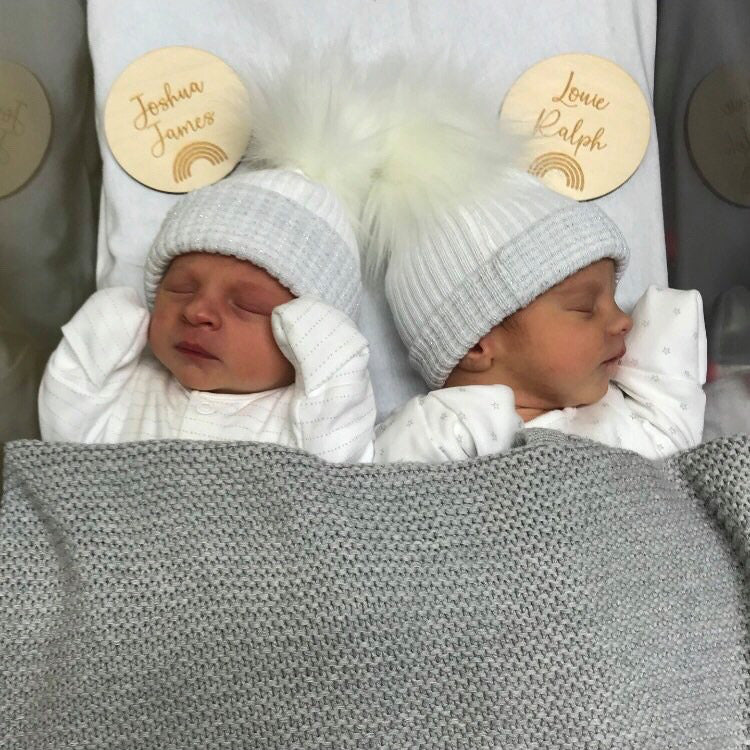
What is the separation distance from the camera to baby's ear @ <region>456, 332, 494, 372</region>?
3.74 ft

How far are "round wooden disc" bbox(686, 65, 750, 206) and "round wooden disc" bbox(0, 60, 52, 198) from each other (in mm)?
933

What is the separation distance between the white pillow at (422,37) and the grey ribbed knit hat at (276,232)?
0.17 m

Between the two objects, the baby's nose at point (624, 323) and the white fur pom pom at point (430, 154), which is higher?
the white fur pom pom at point (430, 154)

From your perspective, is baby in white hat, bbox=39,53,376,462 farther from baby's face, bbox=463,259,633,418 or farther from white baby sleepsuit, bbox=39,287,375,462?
baby's face, bbox=463,259,633,418

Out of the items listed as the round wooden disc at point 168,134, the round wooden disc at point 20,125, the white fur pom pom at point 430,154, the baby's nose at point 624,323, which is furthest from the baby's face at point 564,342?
the round wooden disc at point 20,125

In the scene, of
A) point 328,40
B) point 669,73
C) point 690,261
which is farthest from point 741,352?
point 328,40

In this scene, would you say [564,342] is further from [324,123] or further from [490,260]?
[324,123]

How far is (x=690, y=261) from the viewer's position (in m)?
1.28

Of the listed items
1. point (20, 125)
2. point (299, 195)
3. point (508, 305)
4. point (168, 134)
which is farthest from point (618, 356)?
point (20, 125)

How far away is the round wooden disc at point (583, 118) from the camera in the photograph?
127 cm

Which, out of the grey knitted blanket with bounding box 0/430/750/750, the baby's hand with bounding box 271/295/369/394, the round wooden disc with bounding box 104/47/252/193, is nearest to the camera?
the grey knitted blanket with bounding box 0/430/750/750

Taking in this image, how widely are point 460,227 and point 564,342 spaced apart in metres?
0.21

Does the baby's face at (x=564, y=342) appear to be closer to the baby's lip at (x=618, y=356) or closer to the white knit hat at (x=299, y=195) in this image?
the baby's lip at (x=618, y=356)

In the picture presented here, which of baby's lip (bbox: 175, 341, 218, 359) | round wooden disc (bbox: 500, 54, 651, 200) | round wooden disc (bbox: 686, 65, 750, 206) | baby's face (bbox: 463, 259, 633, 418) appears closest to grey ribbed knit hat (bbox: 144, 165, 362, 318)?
baby's lip (bbox: 175, 341, 218, 359)
